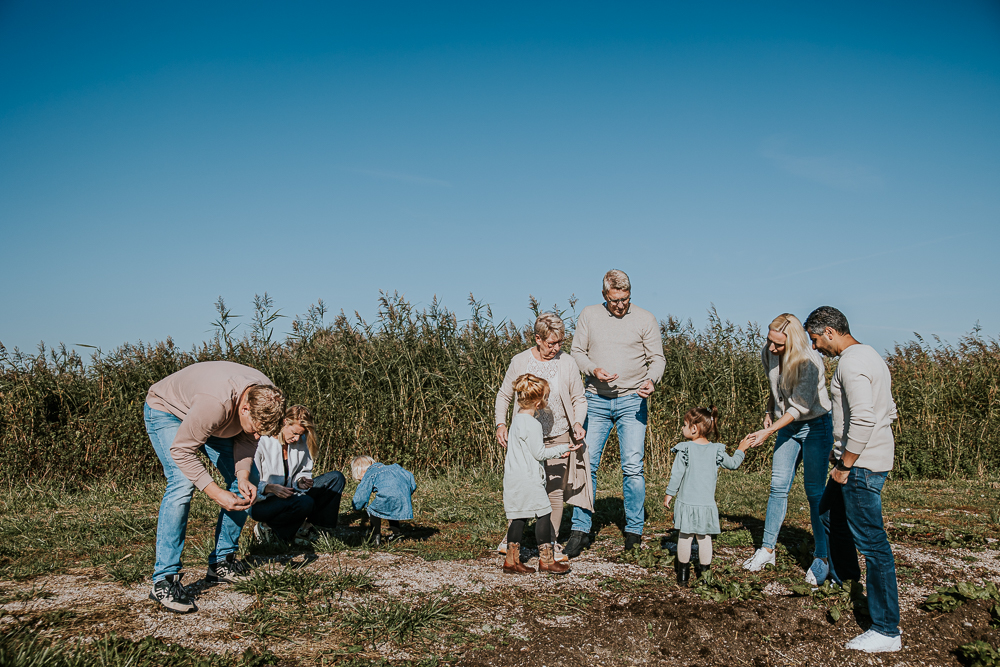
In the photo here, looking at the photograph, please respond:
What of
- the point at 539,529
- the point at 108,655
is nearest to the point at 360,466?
the point at 539,529

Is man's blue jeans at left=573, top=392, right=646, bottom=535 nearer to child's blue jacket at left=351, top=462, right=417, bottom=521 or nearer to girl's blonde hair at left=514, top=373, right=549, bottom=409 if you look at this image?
girl's blonde hair at left=514, top=373, right=549, bottom=409

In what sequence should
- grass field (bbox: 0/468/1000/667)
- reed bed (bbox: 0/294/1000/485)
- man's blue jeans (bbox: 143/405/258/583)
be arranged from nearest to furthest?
grass field (bbox: 0/468/1000/667) → man's blue jeans (bbox: 143/405/258/583) → reed bed (bbox: 0/294/1000/485)

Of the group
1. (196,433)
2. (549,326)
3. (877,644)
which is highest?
(549,326)

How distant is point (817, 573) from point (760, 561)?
0.45m

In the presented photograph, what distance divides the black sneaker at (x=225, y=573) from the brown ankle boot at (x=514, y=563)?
68.7 inches

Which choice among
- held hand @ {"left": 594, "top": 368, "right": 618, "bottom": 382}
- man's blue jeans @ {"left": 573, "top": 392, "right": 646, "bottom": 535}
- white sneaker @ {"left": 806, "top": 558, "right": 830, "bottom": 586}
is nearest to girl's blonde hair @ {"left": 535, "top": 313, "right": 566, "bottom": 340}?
held hand @ {"left": 594, "top": 368, "right": 618, "bottom": 382}

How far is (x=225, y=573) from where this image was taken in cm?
425

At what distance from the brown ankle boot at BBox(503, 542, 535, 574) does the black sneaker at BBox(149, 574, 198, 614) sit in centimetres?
203

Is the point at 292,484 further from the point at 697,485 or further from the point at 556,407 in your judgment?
the point at 697,485

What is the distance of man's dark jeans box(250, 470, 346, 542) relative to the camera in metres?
4.98

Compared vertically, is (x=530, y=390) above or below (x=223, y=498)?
above

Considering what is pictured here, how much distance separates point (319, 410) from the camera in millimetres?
9055

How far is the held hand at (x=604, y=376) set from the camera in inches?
201

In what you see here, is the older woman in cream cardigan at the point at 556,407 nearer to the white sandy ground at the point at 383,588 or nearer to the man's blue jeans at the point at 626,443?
the man's blue jeans at the point at 626,443
